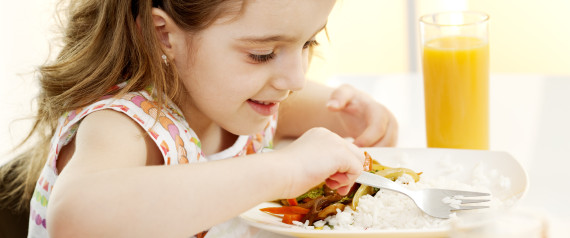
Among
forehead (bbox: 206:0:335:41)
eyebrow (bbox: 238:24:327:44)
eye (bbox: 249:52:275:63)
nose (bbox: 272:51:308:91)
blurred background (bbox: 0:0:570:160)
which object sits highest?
forehead (bbox: 206:0:335:41)

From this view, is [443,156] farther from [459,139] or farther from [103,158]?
[103,158]

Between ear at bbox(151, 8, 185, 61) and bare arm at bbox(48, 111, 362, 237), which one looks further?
ear at bbox(151, 8, 185, 61)

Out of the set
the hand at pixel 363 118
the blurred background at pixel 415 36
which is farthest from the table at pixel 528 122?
the blurred background at pixel 415 36

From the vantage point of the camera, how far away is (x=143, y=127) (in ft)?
3.38

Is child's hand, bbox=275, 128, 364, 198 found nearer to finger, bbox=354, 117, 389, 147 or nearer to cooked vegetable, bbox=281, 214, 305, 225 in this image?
cooked vegetable, bbox=281, 214, 305, 225

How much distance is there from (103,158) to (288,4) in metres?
0.33

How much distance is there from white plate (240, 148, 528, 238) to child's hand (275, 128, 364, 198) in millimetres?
61

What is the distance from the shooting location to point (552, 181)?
45.3 inches

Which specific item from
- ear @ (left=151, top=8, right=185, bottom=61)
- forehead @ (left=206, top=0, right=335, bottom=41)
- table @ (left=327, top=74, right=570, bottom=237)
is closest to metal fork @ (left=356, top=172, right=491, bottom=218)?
table @ (left=327, top=74, right=570, bottom=237)

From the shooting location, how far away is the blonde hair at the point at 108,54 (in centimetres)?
106

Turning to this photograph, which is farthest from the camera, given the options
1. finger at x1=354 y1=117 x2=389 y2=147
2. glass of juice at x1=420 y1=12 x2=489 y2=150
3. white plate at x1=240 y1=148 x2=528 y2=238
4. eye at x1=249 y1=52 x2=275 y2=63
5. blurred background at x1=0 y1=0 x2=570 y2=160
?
blurred background at x1=0 y1=0 x2=570 y2=160

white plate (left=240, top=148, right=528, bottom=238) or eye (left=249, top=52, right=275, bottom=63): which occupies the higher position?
eye (left=249, top=52, right=275, bottom=63)

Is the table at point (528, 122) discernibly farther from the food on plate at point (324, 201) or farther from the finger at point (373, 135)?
the food on plate at point (324, 201)

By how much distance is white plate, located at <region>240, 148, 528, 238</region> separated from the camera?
0.93 meters
